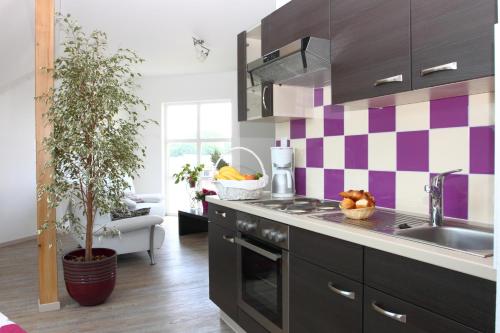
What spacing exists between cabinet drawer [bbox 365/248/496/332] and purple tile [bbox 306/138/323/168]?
1275 millimetres

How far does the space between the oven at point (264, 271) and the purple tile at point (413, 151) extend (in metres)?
0.69

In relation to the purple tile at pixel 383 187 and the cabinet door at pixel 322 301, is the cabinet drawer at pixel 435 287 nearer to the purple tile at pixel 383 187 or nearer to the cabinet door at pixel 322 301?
the cabinet door at pixel 322 301

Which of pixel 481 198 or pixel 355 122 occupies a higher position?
pixel 355 122

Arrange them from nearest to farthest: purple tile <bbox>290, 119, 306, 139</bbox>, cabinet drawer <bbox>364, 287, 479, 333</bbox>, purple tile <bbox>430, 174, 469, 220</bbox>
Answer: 1. cabinet drawer <bbox>364, 287, 479, 333</bbox>
2. purple tile <bbox>430, 174, 469, 220</bbox>
3. purple tile <bbox>290, 119, 306, 139</bbox>

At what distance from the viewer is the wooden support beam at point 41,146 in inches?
112

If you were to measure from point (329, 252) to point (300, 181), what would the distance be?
126 cm

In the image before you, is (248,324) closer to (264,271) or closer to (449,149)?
(264,271)

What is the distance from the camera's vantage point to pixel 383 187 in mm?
2076

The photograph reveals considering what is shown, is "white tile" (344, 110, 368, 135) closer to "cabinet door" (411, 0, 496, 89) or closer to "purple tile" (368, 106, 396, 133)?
"purple tile" (368, 106, 396, 133)

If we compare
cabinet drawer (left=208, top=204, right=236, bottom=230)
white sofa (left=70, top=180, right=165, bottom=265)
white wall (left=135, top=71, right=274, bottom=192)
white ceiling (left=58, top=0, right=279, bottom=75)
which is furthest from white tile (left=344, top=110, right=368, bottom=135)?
white wall (left=135, top=71, right=274, bottom=192)

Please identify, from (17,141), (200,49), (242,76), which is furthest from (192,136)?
(242,76)

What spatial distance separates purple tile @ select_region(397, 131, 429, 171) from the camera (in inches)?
72.4

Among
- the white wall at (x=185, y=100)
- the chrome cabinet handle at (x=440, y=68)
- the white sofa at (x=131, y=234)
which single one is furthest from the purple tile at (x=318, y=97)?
the white wall at (x=185, y=100)

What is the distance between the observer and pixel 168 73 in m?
6.86
